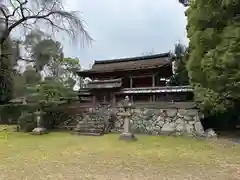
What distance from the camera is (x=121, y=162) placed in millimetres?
6516

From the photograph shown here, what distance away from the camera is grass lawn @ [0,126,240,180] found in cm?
530

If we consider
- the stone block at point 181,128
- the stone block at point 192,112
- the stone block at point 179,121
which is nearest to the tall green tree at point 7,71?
the stone block at point 179,121

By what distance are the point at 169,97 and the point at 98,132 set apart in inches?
216

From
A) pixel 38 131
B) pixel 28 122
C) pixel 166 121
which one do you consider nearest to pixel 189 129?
pixel 166 121

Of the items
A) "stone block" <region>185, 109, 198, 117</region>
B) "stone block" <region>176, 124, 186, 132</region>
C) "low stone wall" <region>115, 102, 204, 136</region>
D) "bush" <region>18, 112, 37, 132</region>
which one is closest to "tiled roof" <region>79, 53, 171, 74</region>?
"low stone wall" <region>115, 102, 204, 136</region>

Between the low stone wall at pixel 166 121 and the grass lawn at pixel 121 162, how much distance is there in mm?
3101

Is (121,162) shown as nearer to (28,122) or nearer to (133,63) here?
(28,122)

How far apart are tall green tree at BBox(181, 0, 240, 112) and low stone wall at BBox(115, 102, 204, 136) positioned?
3.78 feet

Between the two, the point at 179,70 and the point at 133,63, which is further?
the point at 179,70

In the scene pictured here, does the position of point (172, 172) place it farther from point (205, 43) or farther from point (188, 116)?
point (188, 116)

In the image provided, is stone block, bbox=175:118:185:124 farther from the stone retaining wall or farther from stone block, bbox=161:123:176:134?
stone block, bbox=161:123:176:134

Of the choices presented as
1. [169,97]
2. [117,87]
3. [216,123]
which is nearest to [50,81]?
[117,87]

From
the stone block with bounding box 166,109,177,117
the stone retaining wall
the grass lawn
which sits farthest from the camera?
the stone block with bounding box 166,109,177,117

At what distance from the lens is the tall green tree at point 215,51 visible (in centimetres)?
866
